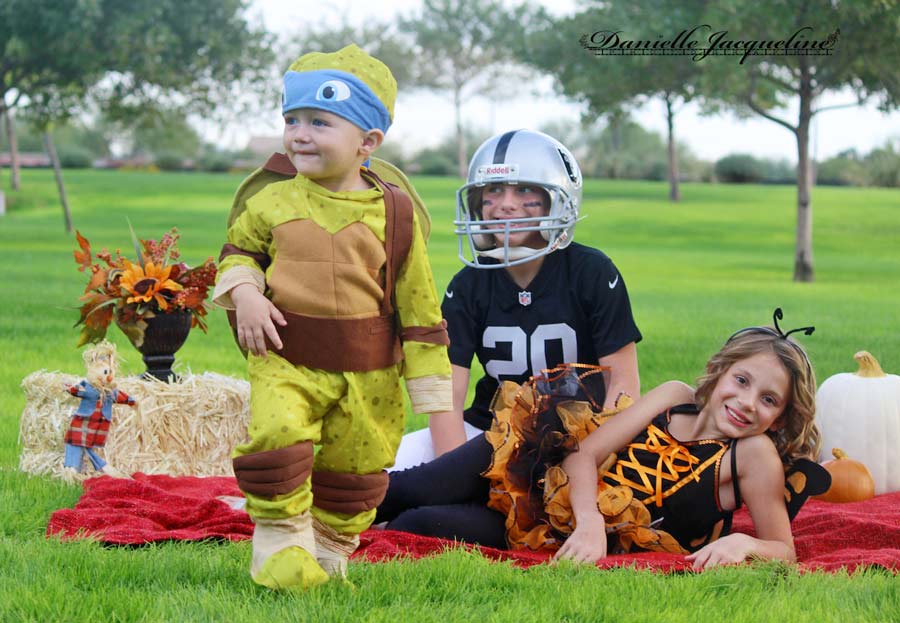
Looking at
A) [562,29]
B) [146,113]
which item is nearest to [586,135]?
[562,29]

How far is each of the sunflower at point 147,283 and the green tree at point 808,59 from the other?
1297 cm

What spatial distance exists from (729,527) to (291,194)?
2.07 meters

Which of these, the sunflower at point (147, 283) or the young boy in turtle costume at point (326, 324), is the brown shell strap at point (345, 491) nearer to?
the young boy in turtle costume at point (326, 324)

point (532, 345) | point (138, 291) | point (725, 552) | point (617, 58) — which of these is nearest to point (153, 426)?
point (138, 291)

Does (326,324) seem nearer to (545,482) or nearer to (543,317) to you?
(545,482)

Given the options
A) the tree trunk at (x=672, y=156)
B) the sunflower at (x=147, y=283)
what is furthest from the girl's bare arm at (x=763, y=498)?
the tree trunk at (x=672, y=156)

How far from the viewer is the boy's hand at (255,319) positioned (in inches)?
127

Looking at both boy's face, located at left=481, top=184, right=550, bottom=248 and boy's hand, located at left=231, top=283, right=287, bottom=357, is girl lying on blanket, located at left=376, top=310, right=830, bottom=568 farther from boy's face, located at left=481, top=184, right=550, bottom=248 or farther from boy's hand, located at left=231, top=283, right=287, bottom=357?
boy's hand, located at left=231, top=283, right=287, bottom=357

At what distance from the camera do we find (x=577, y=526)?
13.2ft

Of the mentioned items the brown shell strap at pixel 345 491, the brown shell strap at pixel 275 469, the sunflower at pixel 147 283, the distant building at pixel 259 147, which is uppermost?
the distant building at pixel 259 147

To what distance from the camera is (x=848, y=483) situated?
5496mm

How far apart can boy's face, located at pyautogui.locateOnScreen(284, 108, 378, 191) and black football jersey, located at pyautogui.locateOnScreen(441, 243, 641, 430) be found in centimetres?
158

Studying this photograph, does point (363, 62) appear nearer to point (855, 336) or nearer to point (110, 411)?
point (110, 411)

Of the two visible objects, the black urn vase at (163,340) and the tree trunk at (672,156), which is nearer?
the black urn vase at (163,340)
